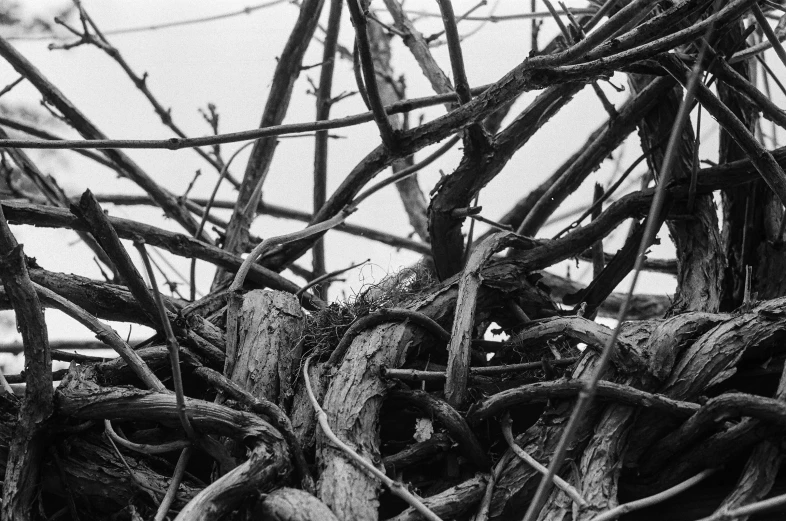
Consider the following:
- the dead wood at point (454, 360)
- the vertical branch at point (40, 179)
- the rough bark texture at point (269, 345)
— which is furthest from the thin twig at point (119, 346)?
the vertical branch at point (40, 179)

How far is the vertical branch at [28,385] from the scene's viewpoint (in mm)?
847

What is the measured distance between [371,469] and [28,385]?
41 centimetres

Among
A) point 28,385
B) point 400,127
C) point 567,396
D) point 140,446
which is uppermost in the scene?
point 400,127

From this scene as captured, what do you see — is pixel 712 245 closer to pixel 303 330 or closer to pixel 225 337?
pixel 303 330

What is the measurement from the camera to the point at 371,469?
80 cm

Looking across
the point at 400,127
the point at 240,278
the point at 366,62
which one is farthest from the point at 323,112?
the point at 366,62

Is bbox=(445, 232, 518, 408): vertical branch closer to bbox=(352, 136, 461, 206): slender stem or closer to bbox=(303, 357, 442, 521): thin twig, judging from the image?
bbox=(303, 357, 442, 521): thin twig

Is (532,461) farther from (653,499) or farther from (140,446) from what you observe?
(140,446)

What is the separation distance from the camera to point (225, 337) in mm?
1122

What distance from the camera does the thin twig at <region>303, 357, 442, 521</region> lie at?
0.76 metres

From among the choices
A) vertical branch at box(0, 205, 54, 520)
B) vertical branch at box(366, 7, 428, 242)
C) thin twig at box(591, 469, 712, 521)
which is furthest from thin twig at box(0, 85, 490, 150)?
vertical branch at box(366, 7, 428, 242)

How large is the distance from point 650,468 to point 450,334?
13.4 inches

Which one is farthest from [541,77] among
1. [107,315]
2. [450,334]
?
[107,315]

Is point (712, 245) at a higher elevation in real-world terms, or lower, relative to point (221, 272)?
lower
